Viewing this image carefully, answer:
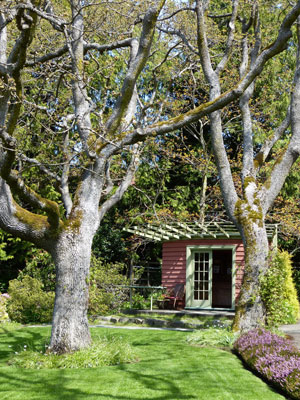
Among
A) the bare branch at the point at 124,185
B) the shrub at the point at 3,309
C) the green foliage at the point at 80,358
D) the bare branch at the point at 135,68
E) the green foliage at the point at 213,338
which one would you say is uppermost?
the bare branch at the point at 135,68

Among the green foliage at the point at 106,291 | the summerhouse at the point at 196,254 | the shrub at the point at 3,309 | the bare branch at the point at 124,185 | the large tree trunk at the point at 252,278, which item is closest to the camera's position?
the bare branch at the point at 124,185

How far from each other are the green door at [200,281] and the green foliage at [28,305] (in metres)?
5.02

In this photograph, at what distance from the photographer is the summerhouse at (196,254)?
597 inches

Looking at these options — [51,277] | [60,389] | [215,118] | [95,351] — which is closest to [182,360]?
[95,351]

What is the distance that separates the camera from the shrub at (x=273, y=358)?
5270mm

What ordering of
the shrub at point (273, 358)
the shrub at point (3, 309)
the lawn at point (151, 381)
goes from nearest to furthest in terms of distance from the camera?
the lawn at point (151, 381) → the shrub at point (273, 358) → the shrub at point (3, 309)

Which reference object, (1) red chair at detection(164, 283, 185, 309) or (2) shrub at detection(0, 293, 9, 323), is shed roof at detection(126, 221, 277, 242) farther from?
(2) shrub at detection(0, 293, 9, 323)

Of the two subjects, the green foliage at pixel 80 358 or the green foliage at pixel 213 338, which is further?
the green foliage at pixel 213 338

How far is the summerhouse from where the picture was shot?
15.2 metres

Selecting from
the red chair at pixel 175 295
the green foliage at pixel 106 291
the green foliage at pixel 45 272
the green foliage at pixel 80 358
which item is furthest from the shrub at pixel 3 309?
the green foliage at pixel 80 358

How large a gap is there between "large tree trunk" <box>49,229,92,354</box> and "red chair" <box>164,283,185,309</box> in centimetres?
879

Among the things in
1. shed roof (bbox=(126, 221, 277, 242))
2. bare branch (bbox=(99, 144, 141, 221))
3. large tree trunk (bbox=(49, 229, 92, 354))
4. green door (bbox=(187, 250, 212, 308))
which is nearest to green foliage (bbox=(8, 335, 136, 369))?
large tree trunk (bbox=(49, 229, 92, 354))

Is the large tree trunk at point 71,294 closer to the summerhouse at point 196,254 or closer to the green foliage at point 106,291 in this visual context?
the green foliage at point 106,291

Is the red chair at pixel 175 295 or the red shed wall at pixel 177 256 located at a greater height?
the red shed wall at pixel 177 256
